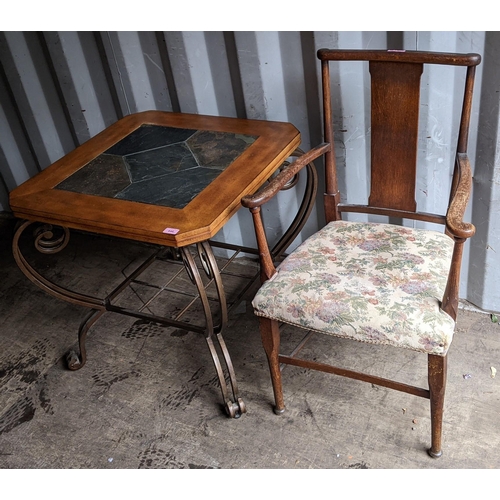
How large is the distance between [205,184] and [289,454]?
0.90 metres

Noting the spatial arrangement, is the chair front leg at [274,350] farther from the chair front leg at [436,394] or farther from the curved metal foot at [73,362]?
the curved metal foot at [73,362]

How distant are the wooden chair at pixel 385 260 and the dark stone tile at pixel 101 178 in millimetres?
542

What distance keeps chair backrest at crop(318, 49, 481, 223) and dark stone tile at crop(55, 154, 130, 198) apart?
0.71 meters

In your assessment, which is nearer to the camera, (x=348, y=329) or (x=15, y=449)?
(x=348, y=329)

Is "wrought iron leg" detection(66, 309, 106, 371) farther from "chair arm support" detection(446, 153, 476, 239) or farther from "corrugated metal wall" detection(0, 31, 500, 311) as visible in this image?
"chair arm support" detection(446, 153, 476, 239)

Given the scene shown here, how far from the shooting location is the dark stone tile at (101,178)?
6.56 ft

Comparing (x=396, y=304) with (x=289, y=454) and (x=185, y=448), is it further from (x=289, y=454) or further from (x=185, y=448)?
(x=185, y=448)

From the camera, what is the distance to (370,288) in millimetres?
1709

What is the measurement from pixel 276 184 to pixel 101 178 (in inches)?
25.8

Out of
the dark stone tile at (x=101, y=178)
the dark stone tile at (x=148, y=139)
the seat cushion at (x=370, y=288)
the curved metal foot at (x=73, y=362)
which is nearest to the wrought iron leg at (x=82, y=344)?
the curved metal foot at (x=73, y=362)

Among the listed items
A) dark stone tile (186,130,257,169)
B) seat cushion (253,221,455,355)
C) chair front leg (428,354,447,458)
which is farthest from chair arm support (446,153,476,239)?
dark stone tile (186,130,257,169)

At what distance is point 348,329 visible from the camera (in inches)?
65.6

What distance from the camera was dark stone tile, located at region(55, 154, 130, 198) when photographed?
2.00 metres

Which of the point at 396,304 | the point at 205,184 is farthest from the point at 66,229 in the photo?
the point at 396,304
